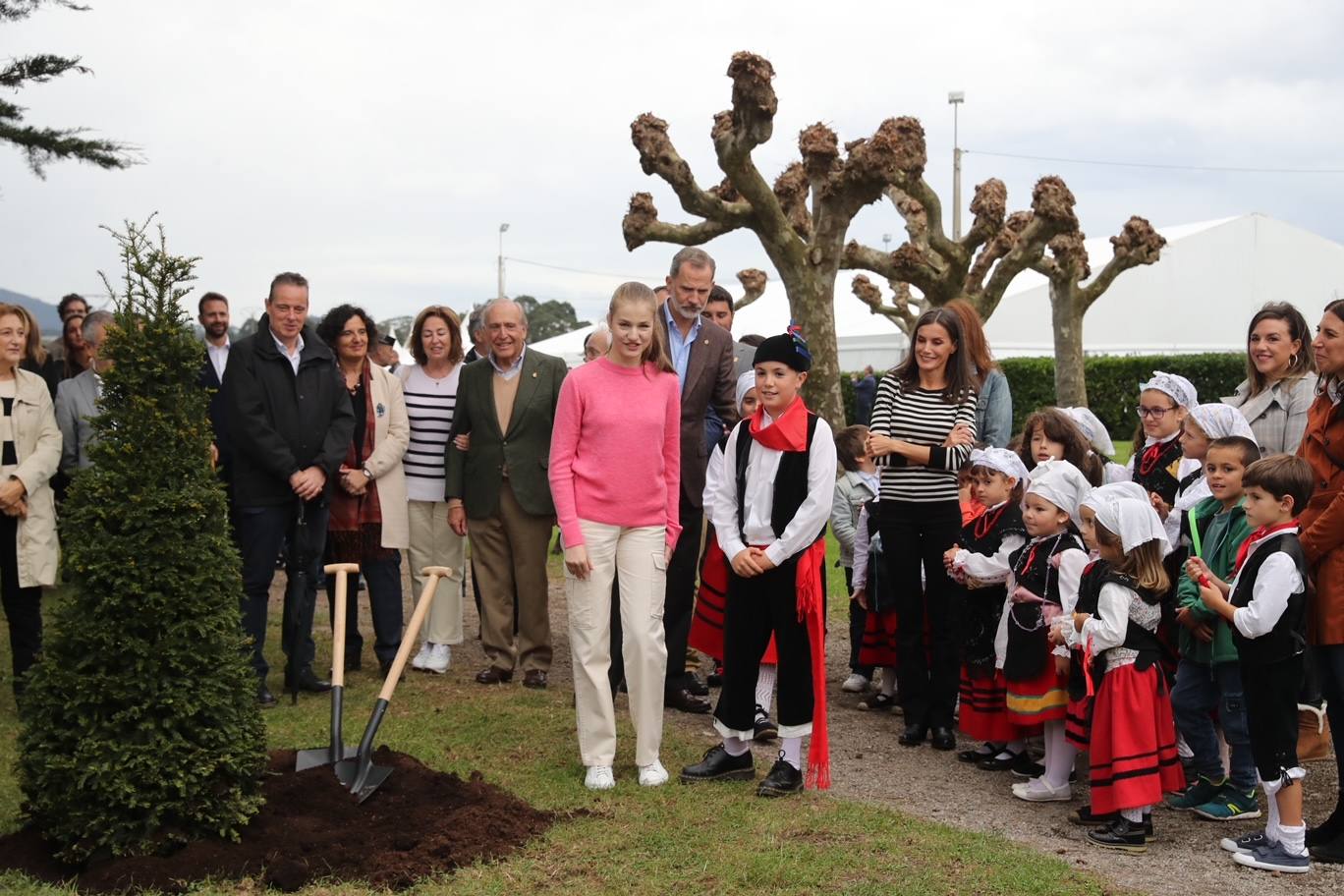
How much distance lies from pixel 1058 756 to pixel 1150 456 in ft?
5.62

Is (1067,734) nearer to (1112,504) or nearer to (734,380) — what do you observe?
(1112,504)

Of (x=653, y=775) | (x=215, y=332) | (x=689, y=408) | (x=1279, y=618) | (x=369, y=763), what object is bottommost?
(x=653, y=775)

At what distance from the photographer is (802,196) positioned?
751 inches

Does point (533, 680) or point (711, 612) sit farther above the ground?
point (711, 612)

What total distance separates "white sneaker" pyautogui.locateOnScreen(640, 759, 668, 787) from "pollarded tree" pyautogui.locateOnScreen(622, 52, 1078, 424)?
10.7 meters

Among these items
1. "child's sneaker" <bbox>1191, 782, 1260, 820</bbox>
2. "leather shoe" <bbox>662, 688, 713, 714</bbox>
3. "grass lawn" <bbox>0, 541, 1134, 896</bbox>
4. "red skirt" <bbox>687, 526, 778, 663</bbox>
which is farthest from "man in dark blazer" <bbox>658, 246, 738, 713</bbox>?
"child's sneaker" <bbox>1191, 782, 1260, 820</bbox>

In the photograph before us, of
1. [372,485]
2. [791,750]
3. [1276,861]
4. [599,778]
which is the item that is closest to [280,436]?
[372,485]

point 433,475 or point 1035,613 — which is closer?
point 1035,613

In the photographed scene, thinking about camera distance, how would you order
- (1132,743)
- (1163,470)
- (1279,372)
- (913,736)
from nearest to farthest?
(1132,743)
(1279,372)
(1163,470)
(913,736)

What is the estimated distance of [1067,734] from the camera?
5.72 meters

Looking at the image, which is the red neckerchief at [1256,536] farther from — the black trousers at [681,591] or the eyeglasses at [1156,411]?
the black trousers at [681,591]

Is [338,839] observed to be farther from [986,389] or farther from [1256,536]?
[986,389]

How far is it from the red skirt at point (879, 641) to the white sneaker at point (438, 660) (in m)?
2.64

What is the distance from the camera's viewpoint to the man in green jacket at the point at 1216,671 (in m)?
5.48
